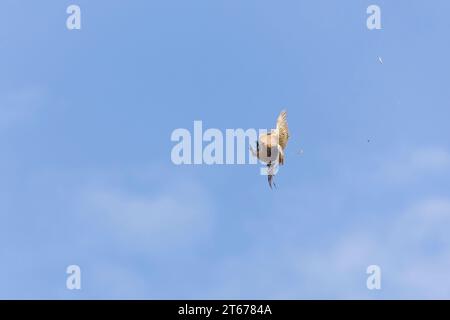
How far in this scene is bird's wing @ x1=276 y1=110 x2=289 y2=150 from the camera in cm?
6731

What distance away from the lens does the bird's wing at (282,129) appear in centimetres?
6731

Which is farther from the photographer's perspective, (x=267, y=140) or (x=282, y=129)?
(x=282, y=129)

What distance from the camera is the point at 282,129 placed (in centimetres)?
6794
